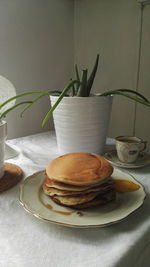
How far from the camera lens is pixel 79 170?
15.6 inches

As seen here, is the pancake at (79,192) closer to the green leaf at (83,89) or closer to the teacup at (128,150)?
the teacup at (128,150)

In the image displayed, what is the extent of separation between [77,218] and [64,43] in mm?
1274

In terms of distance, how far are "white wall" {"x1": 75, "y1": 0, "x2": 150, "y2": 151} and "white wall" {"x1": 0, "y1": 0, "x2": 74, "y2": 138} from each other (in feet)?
0.34

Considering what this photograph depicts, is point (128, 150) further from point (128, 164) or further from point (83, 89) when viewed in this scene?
point (83, 89)

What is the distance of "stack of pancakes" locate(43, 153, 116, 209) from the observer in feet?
1.21

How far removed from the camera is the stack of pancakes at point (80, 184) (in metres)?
0.37

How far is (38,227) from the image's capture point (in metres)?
0.35

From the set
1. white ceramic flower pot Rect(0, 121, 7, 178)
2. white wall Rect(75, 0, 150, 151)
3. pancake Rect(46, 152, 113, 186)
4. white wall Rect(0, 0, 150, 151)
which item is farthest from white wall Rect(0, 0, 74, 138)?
pancake Rect(46, 152, 113, 186)

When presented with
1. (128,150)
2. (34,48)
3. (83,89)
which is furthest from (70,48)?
(128,150)

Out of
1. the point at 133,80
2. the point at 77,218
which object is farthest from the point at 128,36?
the point at 77,218

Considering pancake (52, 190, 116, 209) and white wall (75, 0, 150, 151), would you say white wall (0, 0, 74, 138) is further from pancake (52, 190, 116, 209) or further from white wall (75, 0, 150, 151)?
pancake (52, 190, 116, 209)

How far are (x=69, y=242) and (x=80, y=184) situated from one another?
88 mm

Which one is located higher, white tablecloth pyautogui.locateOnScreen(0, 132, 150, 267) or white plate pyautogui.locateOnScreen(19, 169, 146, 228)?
white plate pyautogui.locateOnScreen(19, 169, 146, 228)

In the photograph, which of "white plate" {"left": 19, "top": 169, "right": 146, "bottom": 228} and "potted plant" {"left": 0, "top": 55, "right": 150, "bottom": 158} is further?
"potted plant" {"left": 0, "top": 55, "right": 150, "bottom": 158}
